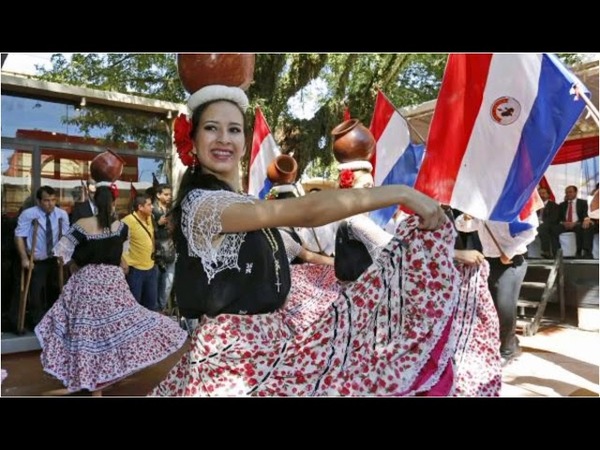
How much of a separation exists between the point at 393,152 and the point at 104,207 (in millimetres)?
2859

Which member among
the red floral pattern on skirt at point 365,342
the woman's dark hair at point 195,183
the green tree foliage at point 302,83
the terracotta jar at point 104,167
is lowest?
the red floral pattern on skirt at point 365,342

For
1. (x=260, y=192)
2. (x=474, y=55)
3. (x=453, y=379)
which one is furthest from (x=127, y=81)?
(x=453, y=379)

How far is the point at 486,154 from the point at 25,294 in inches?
194

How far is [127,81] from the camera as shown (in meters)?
7.53

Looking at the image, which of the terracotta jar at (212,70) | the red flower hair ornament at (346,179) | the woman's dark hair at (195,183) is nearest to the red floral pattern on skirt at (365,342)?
the woman's dark hair at (195,183)

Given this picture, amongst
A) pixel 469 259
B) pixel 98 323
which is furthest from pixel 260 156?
pixel 469 259

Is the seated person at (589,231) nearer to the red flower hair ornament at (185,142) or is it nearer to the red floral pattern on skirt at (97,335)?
the red floral pattern on skirt at (97,335)

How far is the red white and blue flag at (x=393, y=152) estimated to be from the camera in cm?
560

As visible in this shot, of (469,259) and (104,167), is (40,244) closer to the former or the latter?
(104,167)

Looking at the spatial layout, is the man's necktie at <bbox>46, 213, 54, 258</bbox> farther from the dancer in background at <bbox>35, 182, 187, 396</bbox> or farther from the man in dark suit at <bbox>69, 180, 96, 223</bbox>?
the dancer in background at <bbox>35, 182, 187, 396</bbox>

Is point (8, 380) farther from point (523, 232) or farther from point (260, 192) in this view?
point (523, 232)

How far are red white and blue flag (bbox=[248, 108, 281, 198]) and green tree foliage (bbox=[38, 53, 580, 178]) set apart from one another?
1.04m

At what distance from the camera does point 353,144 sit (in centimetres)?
360

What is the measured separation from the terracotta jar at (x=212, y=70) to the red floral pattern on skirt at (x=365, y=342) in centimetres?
84
